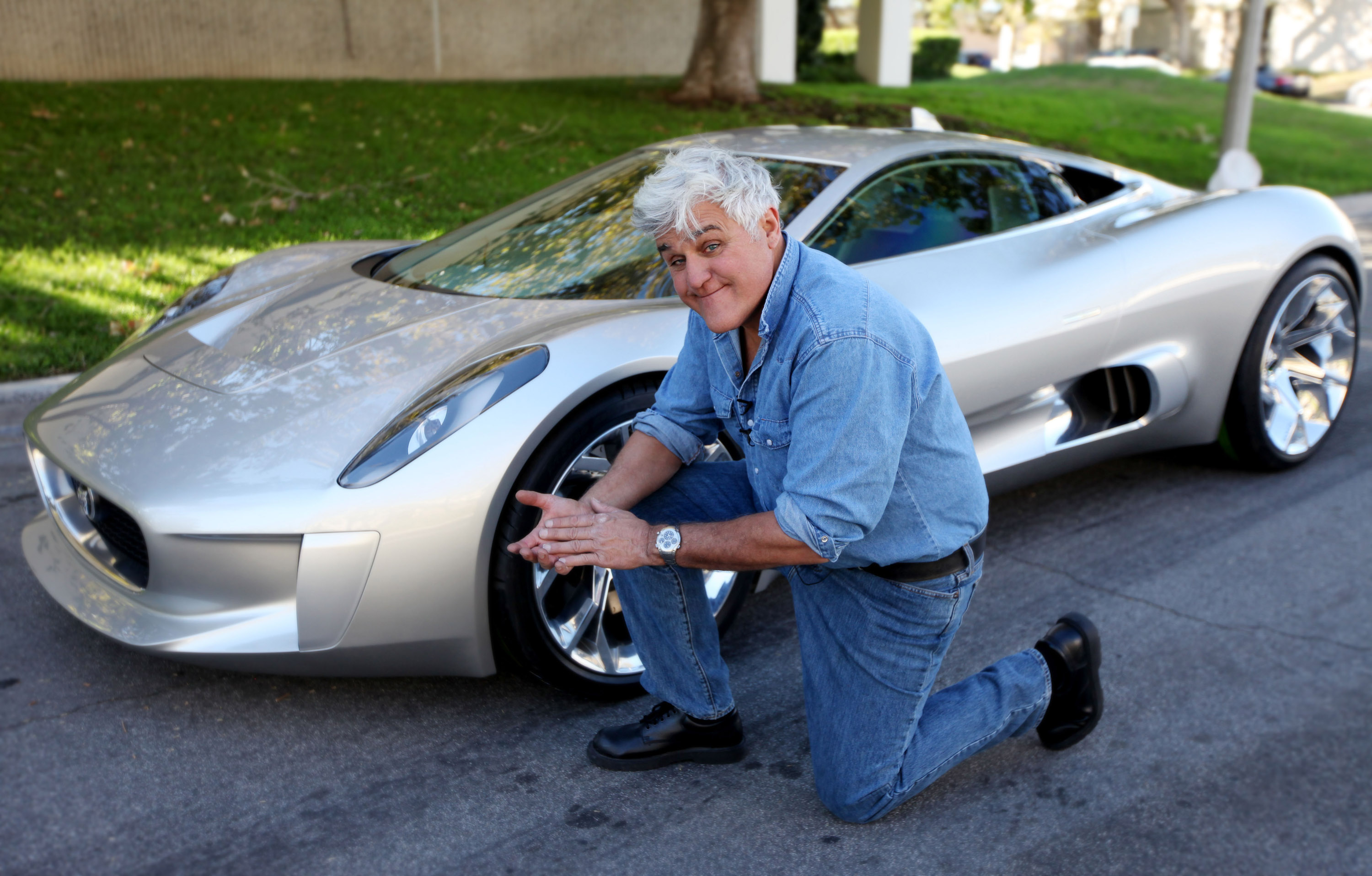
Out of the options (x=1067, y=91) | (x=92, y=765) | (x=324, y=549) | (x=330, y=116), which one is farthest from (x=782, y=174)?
(x=1067, y=91)

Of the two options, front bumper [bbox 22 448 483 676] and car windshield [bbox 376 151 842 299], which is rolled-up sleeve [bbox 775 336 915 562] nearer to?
front bumper [bbox 22 448 483 676]

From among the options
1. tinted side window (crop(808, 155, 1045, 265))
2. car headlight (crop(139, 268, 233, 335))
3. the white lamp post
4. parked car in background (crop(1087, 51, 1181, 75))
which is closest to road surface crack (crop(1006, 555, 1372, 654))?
tinted side window (crop(808, 155, 1045, 265))

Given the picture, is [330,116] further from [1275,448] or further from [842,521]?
[842,521]

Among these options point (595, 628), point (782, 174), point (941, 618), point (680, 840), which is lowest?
point (680, 840)

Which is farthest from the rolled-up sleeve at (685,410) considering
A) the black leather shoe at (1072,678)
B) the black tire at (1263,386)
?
the black tire at (1263,386)

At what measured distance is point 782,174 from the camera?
3.43 metres

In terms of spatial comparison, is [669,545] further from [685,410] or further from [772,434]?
[685,410]

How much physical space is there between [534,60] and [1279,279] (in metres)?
15.8

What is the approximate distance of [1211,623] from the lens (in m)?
3.25

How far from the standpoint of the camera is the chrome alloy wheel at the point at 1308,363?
13.6 ft

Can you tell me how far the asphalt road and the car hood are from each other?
0.60 metres

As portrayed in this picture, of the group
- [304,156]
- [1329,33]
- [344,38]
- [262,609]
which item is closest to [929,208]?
[262,609]

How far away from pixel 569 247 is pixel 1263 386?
2.59 meters

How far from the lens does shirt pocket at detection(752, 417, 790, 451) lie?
2.17 metres
